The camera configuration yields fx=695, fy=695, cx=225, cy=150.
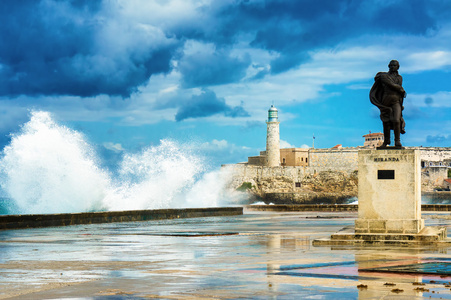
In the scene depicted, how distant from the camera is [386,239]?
12125 millimetres

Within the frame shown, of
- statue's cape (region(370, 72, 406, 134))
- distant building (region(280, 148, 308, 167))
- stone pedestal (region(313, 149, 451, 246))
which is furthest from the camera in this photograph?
distant building (region(280, 148, 308, 167))

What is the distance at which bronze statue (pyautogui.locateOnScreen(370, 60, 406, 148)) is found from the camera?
12828 millimetres

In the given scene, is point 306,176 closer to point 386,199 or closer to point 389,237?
point 386,199

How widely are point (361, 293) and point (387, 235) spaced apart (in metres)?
6.08

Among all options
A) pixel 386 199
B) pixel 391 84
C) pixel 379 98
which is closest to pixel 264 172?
pixel 379 98

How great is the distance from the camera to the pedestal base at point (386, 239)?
38.9ft

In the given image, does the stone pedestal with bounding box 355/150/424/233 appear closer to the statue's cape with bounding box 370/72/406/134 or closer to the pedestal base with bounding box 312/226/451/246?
the pedestal base with bounding box 312/226/451/246

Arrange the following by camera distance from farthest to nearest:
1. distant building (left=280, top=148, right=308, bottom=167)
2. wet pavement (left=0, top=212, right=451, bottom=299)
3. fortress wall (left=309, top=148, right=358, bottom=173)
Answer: distant building (left=280, top=148, right=308, bottom=167) < fortress wall (left=309, top=148, right=358, bottom=173) < wet pavement (left=0, top=212, right=451, bottom=299)

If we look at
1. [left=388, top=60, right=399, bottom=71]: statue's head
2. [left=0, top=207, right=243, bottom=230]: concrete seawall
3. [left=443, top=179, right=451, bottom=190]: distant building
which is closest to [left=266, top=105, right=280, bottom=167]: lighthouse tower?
[left=443, top=179, right=451, bottom=190]: distant building

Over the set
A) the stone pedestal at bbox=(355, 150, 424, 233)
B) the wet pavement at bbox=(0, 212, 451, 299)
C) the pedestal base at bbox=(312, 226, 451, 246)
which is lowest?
the wet pavement at bbox=(0, 212, 451, 299)

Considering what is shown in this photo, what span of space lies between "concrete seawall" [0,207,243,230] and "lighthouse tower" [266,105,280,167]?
9148cm

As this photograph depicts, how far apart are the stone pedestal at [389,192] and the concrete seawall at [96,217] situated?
10809 millimetres

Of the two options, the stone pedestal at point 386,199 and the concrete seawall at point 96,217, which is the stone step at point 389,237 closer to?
Result: the stone pedestal at point 386,199

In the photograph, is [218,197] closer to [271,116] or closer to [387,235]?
[271,116]
